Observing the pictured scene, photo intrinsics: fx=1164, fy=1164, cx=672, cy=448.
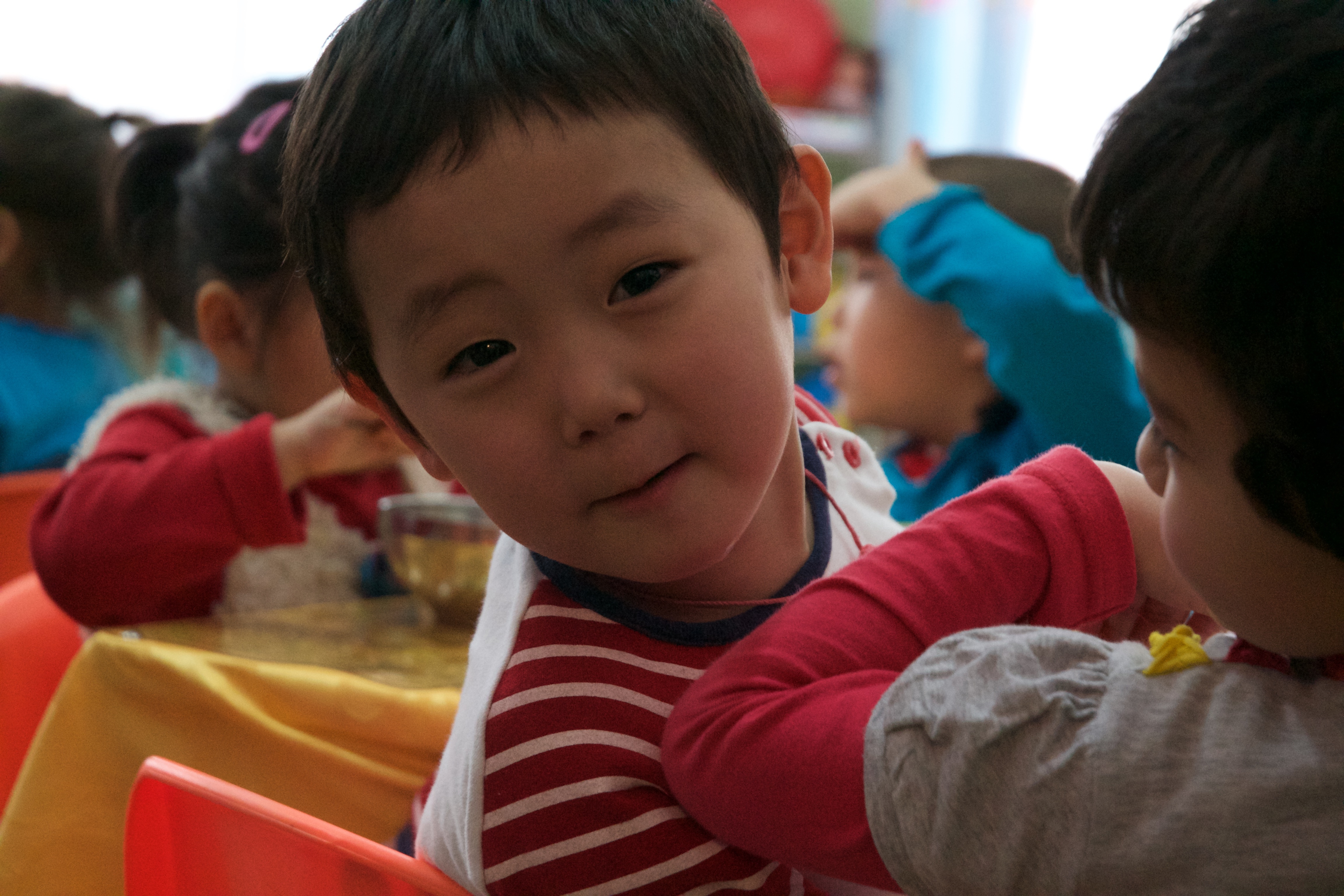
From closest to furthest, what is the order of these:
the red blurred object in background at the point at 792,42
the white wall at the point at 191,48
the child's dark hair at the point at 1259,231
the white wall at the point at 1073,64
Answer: the child's dark hair at the point at 1259,231 → the white wall at the point at 1073,64 → the white wall at the point at 191,48 → the red blurred object in background at the point at 792,42

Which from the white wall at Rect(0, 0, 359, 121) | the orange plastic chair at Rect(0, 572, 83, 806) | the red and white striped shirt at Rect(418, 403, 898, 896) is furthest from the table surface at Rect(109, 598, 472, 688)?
the white wall at Rect(0, 0, 359, 121)

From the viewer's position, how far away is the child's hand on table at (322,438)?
3.79 ft

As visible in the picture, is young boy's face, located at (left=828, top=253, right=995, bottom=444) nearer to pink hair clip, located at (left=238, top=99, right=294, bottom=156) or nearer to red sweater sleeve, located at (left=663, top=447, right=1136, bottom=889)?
pink hair clip, located at (left=238, top=99, right=294, bottom=156)

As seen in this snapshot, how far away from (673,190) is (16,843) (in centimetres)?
82

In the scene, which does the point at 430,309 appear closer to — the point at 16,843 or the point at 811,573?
the point at 811,573

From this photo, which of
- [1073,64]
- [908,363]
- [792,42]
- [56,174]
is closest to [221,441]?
[908,363]

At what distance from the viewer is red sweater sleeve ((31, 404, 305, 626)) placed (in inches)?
44.9

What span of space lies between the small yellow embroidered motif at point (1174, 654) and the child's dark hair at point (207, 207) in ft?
3.48

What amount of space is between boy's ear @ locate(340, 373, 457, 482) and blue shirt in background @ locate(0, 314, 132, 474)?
1.66 m

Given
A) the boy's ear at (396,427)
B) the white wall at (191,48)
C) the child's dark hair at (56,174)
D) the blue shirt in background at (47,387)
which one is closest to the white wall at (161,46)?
the white wall at (191,48)

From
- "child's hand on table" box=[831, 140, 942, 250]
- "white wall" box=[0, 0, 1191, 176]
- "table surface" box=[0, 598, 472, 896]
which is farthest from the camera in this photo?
"white wall" box=[0, 0, 1191, 176]

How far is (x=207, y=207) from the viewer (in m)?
1.31

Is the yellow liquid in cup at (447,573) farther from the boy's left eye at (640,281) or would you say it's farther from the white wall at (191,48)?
the white wall at (191,48)

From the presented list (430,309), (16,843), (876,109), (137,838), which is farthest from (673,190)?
(876,109)
